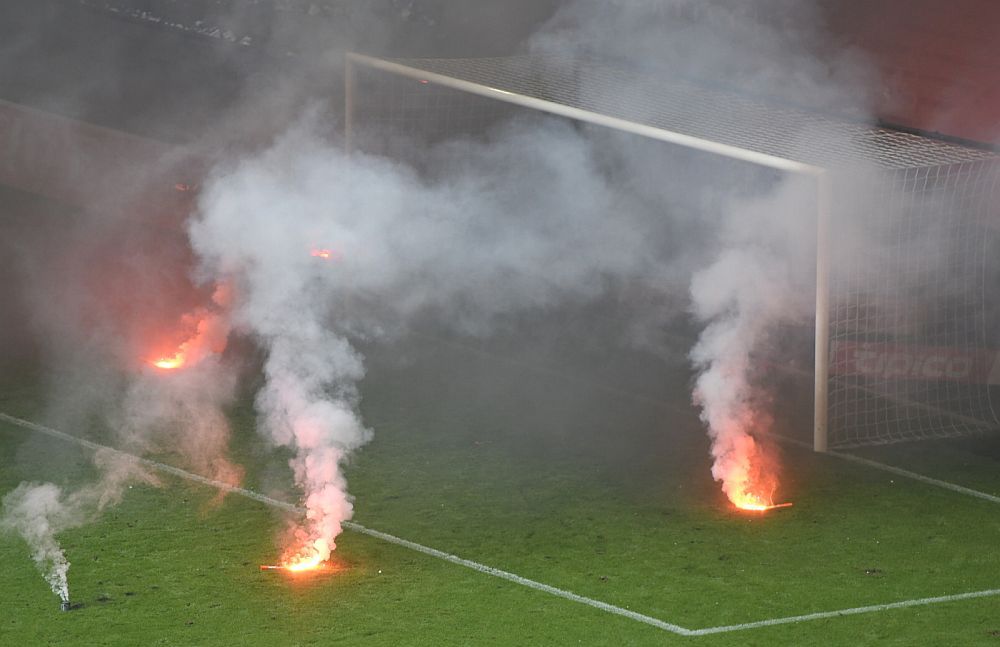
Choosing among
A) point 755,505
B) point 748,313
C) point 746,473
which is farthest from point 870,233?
point 755,505

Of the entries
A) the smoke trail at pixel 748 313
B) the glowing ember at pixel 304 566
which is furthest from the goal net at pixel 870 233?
the glowing ember at pixel 304 566

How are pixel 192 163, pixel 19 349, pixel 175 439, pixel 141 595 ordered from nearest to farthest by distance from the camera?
pixel 141 595 → pixel 175 439 → pixel 19 349 → pixel 192 163

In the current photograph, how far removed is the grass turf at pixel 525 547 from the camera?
4898 millimetres

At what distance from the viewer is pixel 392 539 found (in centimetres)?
584

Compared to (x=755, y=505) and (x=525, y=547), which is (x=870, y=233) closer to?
(x=755, y=505)

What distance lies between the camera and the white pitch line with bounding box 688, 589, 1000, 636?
4.88m

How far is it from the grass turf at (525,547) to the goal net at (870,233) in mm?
539

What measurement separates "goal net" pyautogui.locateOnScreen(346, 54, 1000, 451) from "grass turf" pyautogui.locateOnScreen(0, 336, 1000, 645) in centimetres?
54

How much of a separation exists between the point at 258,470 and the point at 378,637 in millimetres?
2088

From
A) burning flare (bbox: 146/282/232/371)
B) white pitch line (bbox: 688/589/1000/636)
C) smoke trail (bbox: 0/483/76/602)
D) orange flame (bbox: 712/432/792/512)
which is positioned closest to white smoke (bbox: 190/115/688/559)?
burning flare (bbox: 146/282/232/371)

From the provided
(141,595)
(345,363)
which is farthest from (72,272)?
A: (141,595)

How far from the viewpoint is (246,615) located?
4977 millimetres

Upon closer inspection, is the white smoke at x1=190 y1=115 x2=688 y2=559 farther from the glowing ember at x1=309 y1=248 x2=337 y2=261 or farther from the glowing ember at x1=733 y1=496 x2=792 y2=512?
the glowing ember at x1=733 y1=496 x2=792 y2=512

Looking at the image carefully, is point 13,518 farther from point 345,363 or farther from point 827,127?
point 827,127
